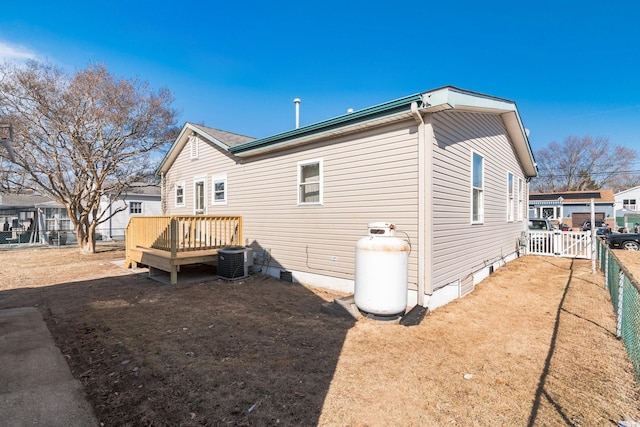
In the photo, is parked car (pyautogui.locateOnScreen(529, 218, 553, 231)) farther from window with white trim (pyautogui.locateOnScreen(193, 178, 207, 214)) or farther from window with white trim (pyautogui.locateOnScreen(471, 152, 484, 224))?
window with white trim (pyautogui.locateOnScreen(193, 178, 207, 214))

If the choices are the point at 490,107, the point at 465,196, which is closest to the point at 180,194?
the point at 465,196

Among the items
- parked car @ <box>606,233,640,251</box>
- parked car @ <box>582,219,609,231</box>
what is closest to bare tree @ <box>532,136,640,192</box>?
parked car @ <box>582,219,609,231</box>

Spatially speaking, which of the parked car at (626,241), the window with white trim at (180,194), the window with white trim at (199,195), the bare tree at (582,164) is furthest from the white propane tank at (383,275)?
the bare tree at (582,164)

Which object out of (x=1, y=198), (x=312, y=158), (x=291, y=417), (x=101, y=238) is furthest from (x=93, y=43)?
(x=1, y=198)

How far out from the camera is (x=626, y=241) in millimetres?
14625

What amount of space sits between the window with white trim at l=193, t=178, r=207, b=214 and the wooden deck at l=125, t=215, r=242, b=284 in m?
1.98

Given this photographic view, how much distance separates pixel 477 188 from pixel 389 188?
304 cm

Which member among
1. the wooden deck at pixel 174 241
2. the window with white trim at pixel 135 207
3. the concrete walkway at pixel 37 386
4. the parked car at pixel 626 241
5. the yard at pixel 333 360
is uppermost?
the window with white trim at pixel 135 207

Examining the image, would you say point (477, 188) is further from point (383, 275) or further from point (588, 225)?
point (588, 225)

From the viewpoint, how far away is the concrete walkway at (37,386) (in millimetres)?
2457

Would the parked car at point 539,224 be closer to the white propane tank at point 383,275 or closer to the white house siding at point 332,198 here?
the white house siding at point 332,198

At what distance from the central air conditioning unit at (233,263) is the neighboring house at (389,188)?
2.00ft

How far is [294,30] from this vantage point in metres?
13.2

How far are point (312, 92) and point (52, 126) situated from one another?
36.4 feet
